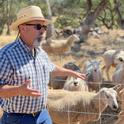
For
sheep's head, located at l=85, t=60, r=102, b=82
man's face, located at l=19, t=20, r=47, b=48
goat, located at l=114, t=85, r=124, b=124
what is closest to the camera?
man's face, located at l=19, t=20, r=47, b=48

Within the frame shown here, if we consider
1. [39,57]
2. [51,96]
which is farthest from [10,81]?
[51,96]

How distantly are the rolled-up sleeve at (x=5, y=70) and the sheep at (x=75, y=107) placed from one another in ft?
12.8

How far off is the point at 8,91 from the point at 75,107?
4.28 metres

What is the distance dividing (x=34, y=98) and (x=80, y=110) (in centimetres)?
399

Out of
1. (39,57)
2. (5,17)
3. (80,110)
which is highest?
(5,17)

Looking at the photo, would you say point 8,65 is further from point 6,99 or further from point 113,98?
point 113,98

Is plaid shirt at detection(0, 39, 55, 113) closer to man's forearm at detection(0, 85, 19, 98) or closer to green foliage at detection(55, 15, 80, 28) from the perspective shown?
man's forearm at detection(0, 85, 19, 98)

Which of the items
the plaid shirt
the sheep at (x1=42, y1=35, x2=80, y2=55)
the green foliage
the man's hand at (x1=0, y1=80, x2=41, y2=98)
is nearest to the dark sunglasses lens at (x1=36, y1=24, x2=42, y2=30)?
the plaid shirt

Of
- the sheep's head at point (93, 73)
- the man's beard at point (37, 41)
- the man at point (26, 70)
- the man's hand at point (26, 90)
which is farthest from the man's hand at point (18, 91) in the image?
the sheep's head at point (93, 73)

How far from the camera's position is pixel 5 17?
45.0 m

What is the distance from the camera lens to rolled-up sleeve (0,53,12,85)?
157 inches

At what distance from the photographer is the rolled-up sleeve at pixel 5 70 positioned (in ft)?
13.1

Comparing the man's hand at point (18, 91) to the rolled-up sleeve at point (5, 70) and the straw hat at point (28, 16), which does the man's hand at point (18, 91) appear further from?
the straw hat at point (28, 16)

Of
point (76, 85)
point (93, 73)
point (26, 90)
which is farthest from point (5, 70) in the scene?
point (93, 73)
